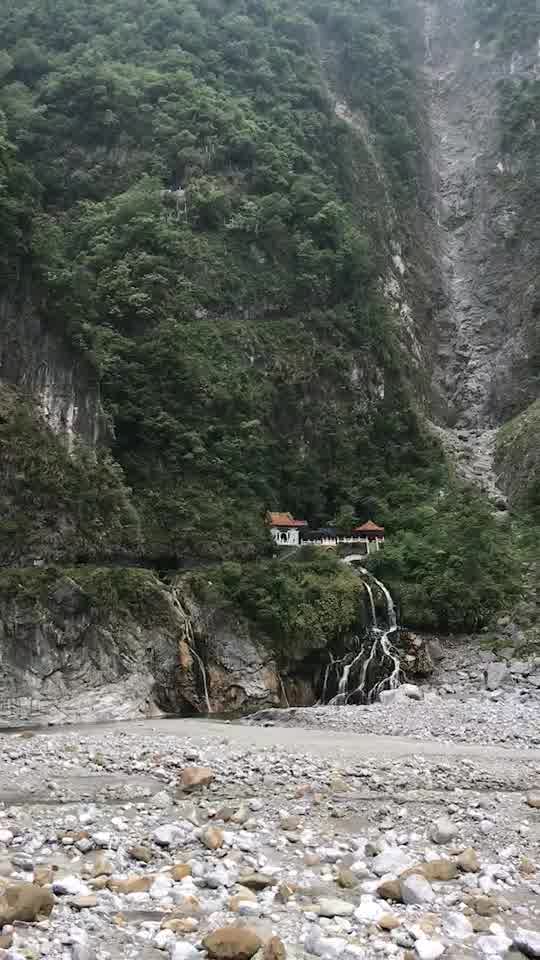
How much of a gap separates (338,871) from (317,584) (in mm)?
22115

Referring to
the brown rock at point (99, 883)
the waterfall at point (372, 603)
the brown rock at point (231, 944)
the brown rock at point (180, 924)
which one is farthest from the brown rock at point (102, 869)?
the waterfall at point (372, 603)

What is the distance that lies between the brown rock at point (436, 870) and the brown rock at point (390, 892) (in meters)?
0.47

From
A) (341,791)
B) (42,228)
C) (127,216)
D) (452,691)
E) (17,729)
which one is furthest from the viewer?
(127,216)

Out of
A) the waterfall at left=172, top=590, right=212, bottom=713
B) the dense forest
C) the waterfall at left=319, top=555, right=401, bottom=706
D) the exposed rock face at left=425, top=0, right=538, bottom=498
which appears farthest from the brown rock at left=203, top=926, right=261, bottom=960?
the exposed rock face at left=425, top=0, right=538, bottom=498

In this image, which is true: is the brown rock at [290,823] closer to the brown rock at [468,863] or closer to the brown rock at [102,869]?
the brown rock at [468,863]

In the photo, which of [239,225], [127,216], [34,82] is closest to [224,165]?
[239,225]

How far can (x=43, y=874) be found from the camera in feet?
24.4

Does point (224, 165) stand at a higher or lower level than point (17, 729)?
higher

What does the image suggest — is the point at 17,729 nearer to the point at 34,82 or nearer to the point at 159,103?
the point at 159,103

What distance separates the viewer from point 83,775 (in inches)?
494

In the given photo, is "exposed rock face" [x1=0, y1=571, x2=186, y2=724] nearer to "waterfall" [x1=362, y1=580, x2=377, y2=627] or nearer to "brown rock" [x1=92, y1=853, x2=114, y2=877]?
"waterfall" [x1=362, y1=580, x2=377, y2=627]

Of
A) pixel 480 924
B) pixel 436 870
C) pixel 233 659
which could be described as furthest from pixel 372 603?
pixel 480 924

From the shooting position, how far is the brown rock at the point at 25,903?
644 centimetres

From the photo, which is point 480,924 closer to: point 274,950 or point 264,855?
point 274,950
